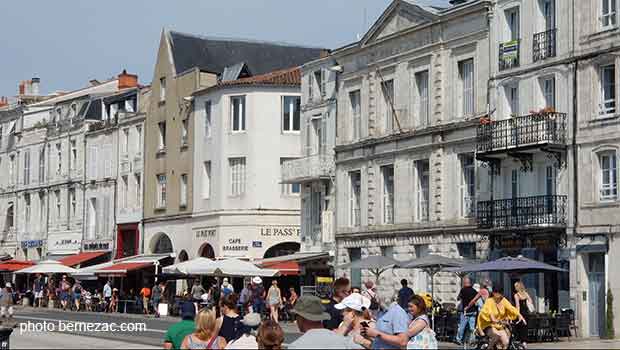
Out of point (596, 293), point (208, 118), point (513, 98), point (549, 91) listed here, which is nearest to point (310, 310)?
point (596, 293)

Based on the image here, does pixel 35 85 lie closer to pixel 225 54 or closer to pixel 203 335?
pixel 225 54

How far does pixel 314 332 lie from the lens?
1017 centimetres

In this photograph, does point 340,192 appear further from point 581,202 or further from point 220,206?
point 581,202

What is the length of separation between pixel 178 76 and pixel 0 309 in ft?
76.8

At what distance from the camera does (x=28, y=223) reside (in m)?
75.4

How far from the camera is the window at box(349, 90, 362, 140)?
46.0m

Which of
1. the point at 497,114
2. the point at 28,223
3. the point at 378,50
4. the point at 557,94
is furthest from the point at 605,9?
the point at 28,223

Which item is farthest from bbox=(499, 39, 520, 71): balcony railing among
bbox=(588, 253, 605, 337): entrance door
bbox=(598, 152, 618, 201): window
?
bbox=(588, 253, 605, 337): entrance door

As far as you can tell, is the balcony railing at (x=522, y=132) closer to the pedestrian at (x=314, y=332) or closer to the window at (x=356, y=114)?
the window at (x=356, y=114)

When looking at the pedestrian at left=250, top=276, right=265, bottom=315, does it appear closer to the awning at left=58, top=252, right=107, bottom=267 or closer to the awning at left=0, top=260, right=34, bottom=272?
the awning at left=0, top=260, right=34, bottom=272

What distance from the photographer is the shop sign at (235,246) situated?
Answer: 2133 inches

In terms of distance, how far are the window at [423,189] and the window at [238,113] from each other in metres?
14.8

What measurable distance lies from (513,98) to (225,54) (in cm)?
2692

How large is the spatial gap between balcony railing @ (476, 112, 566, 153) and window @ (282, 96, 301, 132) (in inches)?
725
